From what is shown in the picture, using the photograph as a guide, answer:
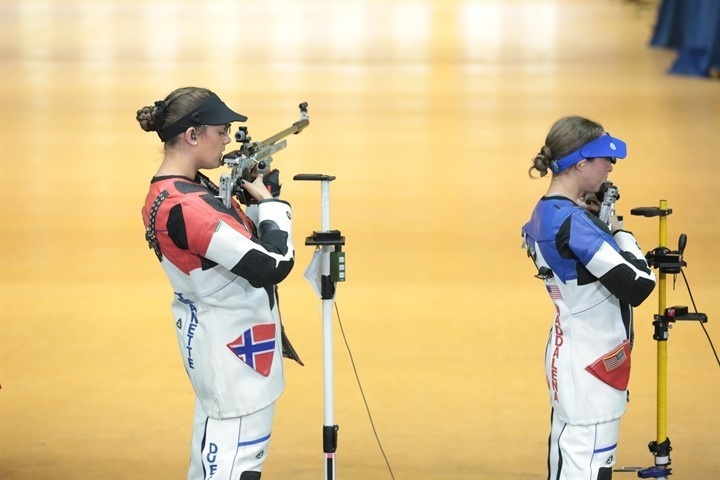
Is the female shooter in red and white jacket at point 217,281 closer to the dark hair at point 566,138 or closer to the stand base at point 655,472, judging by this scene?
the dark hair at point 566,138

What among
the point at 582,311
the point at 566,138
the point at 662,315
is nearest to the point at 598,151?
the point at 566,138

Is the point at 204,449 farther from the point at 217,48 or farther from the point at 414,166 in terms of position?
the point at 217,48

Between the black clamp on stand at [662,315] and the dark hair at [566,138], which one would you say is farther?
the black clamp on stand at [662,315]

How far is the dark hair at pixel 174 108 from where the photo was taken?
3.87 meters

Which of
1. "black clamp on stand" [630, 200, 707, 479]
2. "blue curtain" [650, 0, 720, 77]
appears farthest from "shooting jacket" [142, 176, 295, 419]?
"blue curtain" [650, 0, 720, 77]

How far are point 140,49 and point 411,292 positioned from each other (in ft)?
37.9

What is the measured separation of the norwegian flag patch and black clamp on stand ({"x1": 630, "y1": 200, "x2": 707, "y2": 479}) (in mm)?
1314

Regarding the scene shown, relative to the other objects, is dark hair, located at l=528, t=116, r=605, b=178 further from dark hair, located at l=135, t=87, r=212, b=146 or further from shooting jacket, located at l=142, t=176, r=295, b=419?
dark hair, located at l=135, t=87, r=212, b=146

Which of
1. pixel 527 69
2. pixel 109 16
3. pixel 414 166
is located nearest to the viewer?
pixel 414 166

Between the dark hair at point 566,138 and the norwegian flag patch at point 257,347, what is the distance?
100 cm

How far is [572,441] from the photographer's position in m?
4.07

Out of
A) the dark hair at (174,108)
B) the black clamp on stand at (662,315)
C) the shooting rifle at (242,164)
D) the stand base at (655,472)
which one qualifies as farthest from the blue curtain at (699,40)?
the dark hair at (174,108)

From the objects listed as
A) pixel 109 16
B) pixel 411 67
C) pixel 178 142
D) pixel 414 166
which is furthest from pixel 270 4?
pixel 178 142

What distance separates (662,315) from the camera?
4348mm
